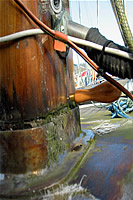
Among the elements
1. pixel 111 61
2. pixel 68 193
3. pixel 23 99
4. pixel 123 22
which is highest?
pixel 123 22

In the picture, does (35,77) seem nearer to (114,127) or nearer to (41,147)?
(41,147)

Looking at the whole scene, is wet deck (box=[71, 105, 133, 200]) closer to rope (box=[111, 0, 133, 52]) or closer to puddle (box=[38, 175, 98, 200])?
puddle (box=[38, 175, 98, 200])

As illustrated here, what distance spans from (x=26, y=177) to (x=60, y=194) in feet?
0.53

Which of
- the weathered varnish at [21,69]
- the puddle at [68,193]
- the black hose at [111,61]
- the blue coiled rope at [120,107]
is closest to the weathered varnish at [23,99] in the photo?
the weathered varnish at [21,69]

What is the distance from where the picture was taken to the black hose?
0.50m

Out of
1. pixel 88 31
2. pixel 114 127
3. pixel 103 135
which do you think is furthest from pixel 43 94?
pixel 114 127

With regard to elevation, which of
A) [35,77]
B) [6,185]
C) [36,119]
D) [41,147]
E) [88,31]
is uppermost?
[88,31]

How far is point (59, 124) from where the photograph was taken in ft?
2.65

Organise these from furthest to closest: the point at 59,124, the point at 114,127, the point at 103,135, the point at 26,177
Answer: the point at 114,127, the point at 103,135, the point at 59,124, the point at 26,177

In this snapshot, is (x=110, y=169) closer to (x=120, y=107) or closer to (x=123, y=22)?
(x=123, y=22)

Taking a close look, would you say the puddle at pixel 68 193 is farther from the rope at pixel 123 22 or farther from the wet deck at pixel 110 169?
the rope at pixel 123 22

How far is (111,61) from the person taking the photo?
509mm

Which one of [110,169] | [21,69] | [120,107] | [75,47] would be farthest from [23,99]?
[120,107]

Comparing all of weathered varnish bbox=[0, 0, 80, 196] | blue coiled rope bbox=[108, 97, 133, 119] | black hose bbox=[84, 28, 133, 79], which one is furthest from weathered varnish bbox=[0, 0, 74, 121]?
blue coiled rope bbox=[108, 97, 133, 119]
